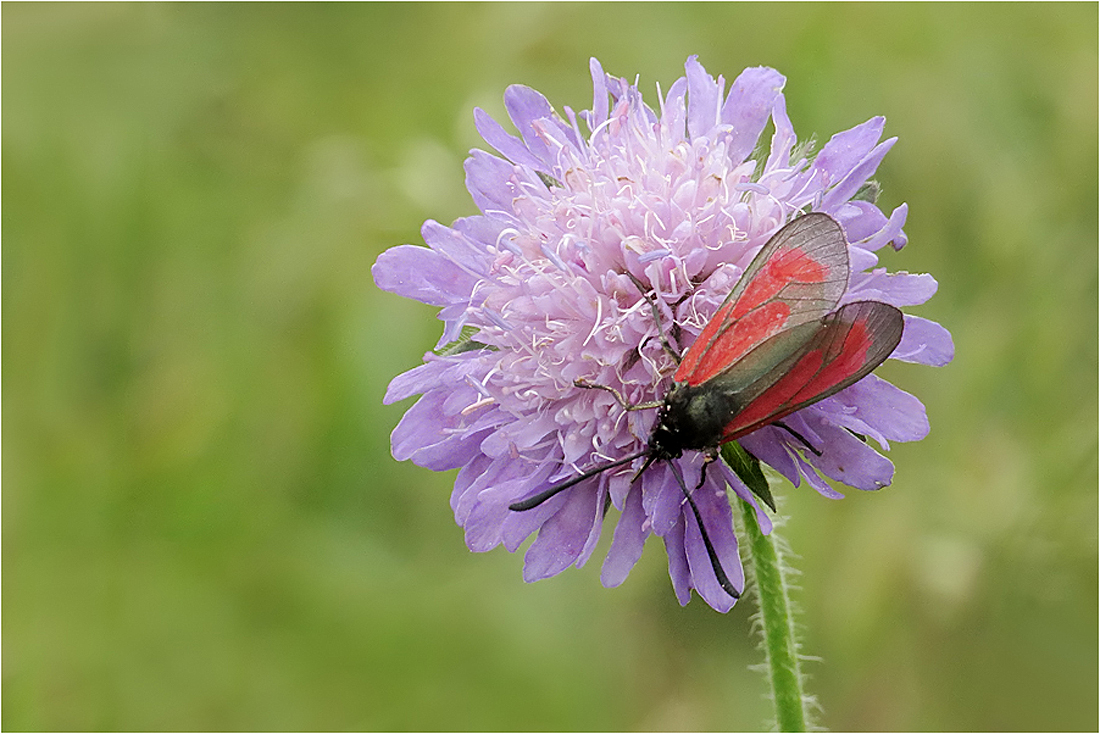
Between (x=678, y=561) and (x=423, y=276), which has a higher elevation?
(x=423, y=276)

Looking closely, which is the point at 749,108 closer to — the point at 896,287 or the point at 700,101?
the point at 700,101

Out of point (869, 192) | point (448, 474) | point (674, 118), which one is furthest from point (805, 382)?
Result: point (448, 474)

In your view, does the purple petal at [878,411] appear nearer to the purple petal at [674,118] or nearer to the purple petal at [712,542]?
the purple petal at [712,542]

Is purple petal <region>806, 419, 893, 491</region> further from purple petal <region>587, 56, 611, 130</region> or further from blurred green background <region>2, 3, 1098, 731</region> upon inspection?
blurred green background <region>2, 3, 1098, 731</region>

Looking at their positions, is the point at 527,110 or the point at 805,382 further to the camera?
the point at 527,110

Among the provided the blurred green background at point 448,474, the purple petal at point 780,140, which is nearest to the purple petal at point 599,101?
the purple petal at point 780,140

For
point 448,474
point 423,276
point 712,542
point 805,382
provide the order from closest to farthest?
point 805,382 → point 712,542 → point 423,276 → point 448,474
